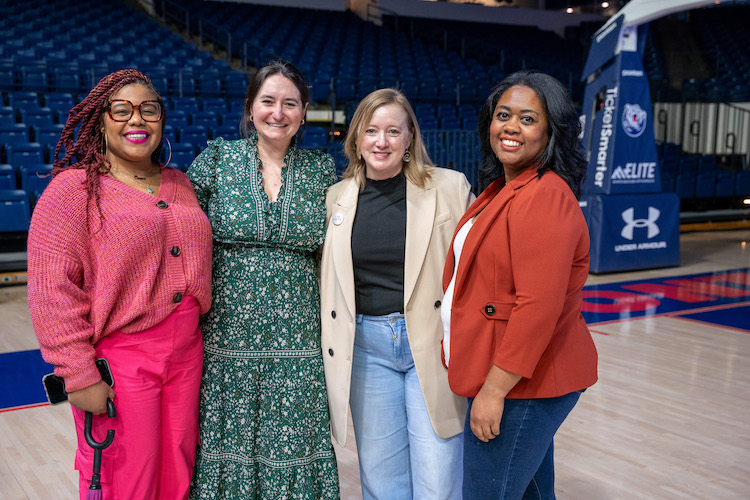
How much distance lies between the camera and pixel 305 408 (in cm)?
192

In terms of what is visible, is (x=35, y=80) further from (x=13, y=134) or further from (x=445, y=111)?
(x=445, y=111)

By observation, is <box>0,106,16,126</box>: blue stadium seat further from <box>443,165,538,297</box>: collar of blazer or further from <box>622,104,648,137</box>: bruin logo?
<box>443,165,538,297</box>: collar of blazer

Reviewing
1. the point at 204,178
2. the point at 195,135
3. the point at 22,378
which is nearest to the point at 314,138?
the point at 195,135

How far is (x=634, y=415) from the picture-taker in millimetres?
3344

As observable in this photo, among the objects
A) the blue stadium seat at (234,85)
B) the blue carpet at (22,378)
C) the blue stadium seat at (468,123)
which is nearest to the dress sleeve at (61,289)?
the blue carpet at (22,378)

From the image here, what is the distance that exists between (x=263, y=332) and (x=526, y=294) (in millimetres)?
796

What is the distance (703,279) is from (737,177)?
188 inches

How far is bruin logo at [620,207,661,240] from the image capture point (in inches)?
274

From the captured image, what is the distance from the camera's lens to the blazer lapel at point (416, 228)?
188 centimetres

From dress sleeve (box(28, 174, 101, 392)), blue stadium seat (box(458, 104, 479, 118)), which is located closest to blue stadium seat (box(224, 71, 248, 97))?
blue stadium seat (box(458, 104, 479, 118))

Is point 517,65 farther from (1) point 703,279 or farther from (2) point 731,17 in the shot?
(1) point 703,279

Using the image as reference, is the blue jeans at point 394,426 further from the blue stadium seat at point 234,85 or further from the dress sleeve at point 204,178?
the blue stadium seat at point 234,85

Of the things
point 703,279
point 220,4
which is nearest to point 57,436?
point 703,279

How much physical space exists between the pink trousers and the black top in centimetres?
44
